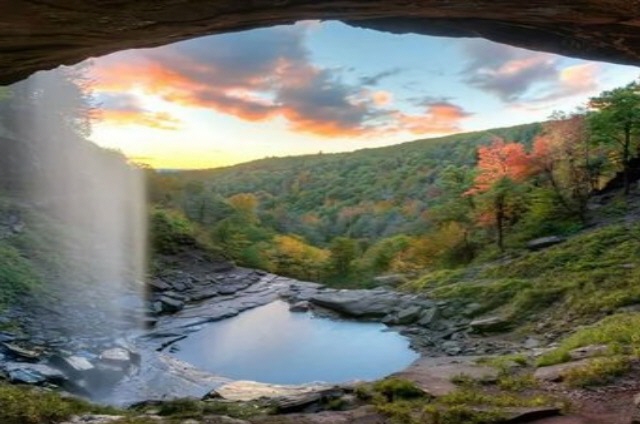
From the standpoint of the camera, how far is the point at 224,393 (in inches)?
579

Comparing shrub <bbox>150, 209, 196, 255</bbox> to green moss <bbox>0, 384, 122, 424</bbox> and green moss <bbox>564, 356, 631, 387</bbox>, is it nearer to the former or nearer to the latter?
green moss <bbox>0, 384, 122, 424</bbox>

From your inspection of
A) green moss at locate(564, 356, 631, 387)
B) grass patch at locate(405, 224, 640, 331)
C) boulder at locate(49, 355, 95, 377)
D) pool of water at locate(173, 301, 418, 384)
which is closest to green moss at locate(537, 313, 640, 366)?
green moss at locate(564, 356, 631, 387)

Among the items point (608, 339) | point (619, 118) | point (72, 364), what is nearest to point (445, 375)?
point (608, 339)

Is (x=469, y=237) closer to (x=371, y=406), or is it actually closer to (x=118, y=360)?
(x=118, y=360)

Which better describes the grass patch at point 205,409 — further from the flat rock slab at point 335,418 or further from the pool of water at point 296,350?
the pool of water at point 296,350

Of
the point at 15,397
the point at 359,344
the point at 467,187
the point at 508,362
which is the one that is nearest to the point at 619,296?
the point at 508,362

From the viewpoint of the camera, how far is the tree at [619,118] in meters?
30.4

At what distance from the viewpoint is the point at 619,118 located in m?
30.6

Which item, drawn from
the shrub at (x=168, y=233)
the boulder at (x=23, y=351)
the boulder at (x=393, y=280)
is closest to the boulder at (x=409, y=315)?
the boulder at (x=393, y=280)

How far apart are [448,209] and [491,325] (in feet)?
65.1

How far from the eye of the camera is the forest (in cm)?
3262

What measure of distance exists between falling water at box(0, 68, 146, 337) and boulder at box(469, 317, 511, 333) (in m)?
12.9

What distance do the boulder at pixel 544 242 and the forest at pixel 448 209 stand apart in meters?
1.89

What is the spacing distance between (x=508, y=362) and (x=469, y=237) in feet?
84.3
